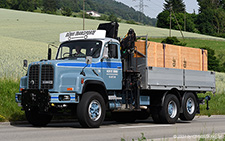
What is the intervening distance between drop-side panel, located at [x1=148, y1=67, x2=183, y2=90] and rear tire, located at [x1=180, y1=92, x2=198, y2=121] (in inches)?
28.7

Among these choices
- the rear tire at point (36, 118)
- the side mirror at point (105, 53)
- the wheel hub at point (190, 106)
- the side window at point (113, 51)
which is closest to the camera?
the rear tire at point (36, 118)

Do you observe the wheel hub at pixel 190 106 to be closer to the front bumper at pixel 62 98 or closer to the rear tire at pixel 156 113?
the rear tire at pixel 156 113

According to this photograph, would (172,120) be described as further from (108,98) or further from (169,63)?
(108,98)

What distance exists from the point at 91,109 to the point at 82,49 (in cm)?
250

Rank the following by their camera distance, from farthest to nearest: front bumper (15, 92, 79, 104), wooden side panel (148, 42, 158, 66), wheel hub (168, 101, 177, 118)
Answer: wheel hub (168, 101, 177, 118) < wooden side panel (148, 42, 158, 66) < front bumper (15, 92, 79, 104)

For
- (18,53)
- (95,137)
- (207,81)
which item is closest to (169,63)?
(207,81)

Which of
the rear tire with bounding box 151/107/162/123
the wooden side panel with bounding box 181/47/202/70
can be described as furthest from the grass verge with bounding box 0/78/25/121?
the wooden side panel with bounding box 181/47/202/70

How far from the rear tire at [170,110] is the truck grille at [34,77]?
5344mm

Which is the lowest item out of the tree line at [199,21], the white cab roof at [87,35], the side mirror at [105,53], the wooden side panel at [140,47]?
the side mirror at [105,53]

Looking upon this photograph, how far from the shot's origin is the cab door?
50.4 ft

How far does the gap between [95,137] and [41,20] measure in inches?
3045

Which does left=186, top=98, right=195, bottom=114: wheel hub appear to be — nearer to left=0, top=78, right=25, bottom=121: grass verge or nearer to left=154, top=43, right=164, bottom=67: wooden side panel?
left=154, top=43, right=164, bottom=67: wooden side panel

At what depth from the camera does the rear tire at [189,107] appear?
18.6 meters

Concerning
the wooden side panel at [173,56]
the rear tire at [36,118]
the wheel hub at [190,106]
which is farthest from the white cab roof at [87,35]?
the wheel hub at [190,106]
